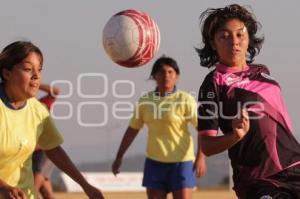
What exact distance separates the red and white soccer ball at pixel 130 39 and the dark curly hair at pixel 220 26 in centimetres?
198

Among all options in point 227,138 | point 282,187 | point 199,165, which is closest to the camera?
point 227,138

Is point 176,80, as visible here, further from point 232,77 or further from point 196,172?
point 232,77

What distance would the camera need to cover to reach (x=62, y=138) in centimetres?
708

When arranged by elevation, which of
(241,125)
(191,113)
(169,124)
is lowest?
(169,124)

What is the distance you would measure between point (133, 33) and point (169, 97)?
2.96 metres

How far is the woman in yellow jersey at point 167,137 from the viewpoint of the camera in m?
11.4

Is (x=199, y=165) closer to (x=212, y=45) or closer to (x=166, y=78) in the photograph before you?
(x=166, y=78)

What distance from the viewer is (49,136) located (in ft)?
22.9

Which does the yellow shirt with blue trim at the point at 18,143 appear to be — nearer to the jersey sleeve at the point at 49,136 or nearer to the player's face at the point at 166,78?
the jersey sleeve at the point at 49,136

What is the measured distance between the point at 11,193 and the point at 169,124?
574 centimetres

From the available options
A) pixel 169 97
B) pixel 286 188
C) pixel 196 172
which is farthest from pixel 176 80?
pixel 286 188

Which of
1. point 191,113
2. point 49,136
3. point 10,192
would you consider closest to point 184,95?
point 191,113

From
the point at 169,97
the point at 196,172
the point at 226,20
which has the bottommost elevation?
the point at 196,172

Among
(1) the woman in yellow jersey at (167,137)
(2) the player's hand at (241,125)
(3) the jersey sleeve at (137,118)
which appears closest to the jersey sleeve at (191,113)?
(1) the woman in yellow jersey at (167,137)
